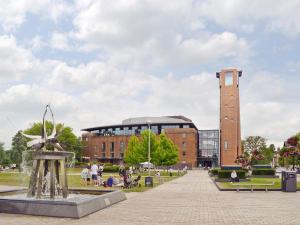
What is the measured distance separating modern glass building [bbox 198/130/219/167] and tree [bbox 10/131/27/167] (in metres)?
59.3

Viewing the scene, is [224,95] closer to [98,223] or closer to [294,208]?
[294,208]

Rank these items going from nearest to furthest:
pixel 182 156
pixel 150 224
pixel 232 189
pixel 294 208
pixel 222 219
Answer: pixel 150 224 < pixel 222 219 < pixel 294 208 < pixel 232 189 < pixel 182 156

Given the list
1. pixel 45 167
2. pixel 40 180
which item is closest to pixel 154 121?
pixel 45 167

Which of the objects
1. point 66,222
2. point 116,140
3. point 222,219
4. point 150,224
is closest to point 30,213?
point 66,222

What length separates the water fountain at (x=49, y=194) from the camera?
14242 mm

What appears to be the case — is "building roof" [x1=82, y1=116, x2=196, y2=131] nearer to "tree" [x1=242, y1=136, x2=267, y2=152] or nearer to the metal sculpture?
"tree" [x1=242, y1=136, x2=267, y2=152]

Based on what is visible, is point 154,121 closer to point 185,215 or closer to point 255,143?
point 255,143

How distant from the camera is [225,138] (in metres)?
93.1

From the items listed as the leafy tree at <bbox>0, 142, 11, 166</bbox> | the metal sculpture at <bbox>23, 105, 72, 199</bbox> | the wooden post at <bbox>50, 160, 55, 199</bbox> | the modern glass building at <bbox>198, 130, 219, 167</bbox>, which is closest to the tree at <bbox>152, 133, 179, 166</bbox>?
the leafy tree at <bbox>0, 142, 11, 166</bbox>

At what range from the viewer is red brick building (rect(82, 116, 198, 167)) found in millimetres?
118812

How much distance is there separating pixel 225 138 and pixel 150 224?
81.7 metres

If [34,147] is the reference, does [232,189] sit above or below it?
below

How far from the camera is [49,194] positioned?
18625 millimetres

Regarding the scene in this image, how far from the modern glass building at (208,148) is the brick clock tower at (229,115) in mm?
33575
